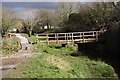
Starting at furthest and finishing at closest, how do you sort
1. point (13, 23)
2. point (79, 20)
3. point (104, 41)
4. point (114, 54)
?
1. point (13, 23)
2. point (79, 20)
3. point (104, 41)
4. point (114, 54)

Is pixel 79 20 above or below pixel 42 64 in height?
above

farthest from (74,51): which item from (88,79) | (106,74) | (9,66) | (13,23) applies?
(13,23)

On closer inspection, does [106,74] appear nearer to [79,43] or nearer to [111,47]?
[111,47]

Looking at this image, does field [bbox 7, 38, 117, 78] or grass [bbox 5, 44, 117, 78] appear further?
grass [bbox 5, 44, 117, 78]

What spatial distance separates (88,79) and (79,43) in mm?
13766

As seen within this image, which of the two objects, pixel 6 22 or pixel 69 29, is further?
pixel 6 22

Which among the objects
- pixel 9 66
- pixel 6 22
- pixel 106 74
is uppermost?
pixel 6 22

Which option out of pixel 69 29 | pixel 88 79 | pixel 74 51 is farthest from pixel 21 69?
pixel 69 29

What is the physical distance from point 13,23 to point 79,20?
15.1m

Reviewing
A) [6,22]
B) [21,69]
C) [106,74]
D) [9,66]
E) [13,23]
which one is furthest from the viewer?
[13,23]

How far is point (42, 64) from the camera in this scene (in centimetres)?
1452

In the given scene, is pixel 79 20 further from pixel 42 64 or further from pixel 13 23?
pixel 42 64

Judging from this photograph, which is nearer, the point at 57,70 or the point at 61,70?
the point at 57,70

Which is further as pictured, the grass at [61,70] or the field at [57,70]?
the grass at [61,70]
